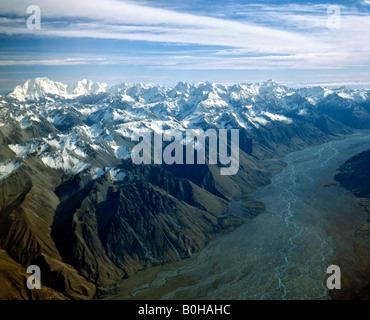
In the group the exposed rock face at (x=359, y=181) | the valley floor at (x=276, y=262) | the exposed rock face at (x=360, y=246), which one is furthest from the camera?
the exposed rock face at (x=359, y=181)

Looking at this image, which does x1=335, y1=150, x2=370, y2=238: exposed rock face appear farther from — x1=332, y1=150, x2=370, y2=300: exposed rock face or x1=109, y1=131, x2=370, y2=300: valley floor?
x1=109, y1=131, x2=370, y2=300: valley floor

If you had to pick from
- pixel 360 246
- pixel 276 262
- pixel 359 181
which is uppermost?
pixel 360 246

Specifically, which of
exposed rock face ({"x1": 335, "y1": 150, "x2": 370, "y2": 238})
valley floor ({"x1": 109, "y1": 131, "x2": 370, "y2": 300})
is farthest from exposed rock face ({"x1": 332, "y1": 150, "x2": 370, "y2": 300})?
valley floor ({"x1": 109, "y1": 131, "x2": 370, "y2": 300})

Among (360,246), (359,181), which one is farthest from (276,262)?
(359,181)

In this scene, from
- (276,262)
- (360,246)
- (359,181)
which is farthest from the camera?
(359,181)

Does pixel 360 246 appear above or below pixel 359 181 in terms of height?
above

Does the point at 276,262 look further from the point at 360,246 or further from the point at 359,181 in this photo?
the point at 359,181

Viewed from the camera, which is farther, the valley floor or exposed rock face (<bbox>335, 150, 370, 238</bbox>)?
exposed rock face (<bbox>335, 150, 370, 238</bbox>)

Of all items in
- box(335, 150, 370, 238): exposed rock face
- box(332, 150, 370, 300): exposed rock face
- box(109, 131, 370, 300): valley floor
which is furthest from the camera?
box(335, 150, 370, 238): exposed rock face

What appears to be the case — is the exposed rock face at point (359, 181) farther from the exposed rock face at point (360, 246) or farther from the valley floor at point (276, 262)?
the valley floor at point (276, 262)

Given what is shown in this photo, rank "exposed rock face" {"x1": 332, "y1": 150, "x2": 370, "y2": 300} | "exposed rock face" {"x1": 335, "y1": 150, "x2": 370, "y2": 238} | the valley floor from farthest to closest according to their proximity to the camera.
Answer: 1. "exposed rock face" {"x1": 335, "y1": 150, "x2": 370, "y2": 238}
2. the valley floor
3. "exposed rock face" {"x1": 332, "y1": 150, "x2": 370, "y2": 300}

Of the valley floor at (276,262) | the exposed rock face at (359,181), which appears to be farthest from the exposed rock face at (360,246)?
the valley floor at (276,262)

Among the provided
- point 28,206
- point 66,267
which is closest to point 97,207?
point 28,206
